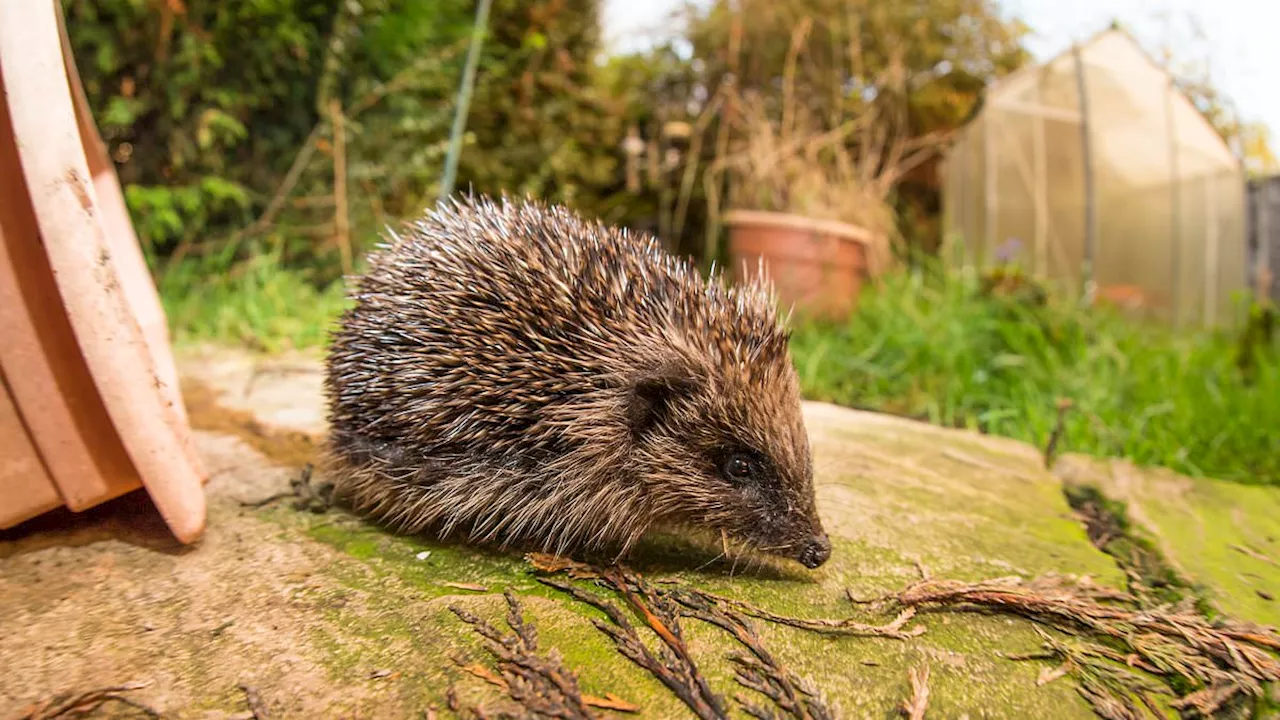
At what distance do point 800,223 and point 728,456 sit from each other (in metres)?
4.85

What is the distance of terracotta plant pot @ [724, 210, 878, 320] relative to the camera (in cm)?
669

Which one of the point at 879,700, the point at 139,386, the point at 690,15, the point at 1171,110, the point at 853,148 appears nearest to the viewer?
the point at 879,700

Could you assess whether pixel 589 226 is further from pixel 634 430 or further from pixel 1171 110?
pixel 1171 110

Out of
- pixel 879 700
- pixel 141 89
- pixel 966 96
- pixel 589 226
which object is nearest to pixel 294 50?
pixel 141 89

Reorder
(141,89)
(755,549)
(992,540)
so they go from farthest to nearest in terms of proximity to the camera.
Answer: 1. (141,89)
2. (992,540)
3. (755,549)

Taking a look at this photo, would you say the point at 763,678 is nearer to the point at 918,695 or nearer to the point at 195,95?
the point at 918,695

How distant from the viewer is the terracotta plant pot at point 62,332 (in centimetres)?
172

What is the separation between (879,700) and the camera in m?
1.59

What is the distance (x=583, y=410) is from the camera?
224 cm

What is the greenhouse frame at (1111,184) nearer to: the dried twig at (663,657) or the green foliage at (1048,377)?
the green foliage at (1048,377)

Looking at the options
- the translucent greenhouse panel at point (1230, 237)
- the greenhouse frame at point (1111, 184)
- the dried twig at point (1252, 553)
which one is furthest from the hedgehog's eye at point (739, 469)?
the translucent greenhouse panel at point (1230, 237)

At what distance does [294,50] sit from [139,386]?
5484 millimetres

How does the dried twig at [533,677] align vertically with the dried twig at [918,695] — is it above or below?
above

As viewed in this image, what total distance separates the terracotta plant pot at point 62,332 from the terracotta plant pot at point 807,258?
5277mm
